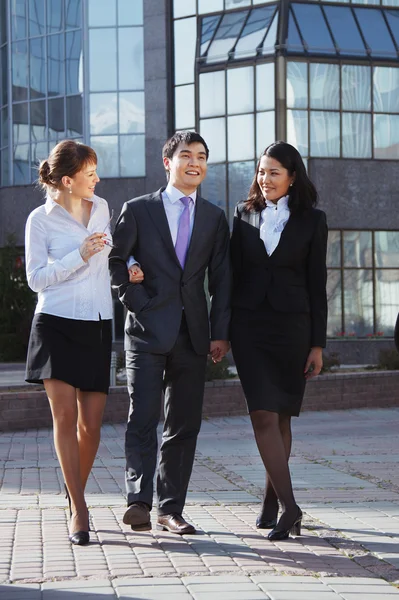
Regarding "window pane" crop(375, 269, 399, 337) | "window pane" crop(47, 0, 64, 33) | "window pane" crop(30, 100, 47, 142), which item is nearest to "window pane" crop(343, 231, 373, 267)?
"window pane" crop(375, 269, 399, 337)

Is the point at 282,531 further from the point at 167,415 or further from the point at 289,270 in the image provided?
the point at 289,270

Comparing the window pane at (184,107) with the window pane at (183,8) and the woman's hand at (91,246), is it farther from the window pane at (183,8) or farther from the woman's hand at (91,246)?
the woman's hand at (91,246)

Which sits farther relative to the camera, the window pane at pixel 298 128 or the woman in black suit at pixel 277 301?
the window pane at pixel 298 128

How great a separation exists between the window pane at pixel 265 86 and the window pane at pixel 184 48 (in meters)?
2.53

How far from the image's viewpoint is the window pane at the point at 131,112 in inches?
1284

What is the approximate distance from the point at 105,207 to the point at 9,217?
28.3 m

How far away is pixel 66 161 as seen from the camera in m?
6.31

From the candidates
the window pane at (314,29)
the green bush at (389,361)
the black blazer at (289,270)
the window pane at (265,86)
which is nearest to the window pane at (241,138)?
the window pane at (265,86)

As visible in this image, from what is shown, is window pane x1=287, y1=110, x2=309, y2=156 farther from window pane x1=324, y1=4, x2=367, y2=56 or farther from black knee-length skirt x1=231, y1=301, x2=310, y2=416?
black knee-length skirt x1=231, y1=301, x2=310, y2=416

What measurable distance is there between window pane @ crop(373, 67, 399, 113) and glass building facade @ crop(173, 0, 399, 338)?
0.03 metres

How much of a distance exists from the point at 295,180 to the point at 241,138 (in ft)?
78.0

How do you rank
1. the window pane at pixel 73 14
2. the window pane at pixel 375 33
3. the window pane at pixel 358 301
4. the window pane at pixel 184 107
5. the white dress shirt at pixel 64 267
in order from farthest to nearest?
1. the window pane at pixel 73 14
2. the window pane at pixel 184 107
3. the window pane at pixel 358 301
4. the window pane at pixel 375 33
5. the white dress shirt at pixel 64 267

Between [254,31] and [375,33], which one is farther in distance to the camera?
[375,33]

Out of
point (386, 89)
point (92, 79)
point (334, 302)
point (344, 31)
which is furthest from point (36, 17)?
point (334, 302)
